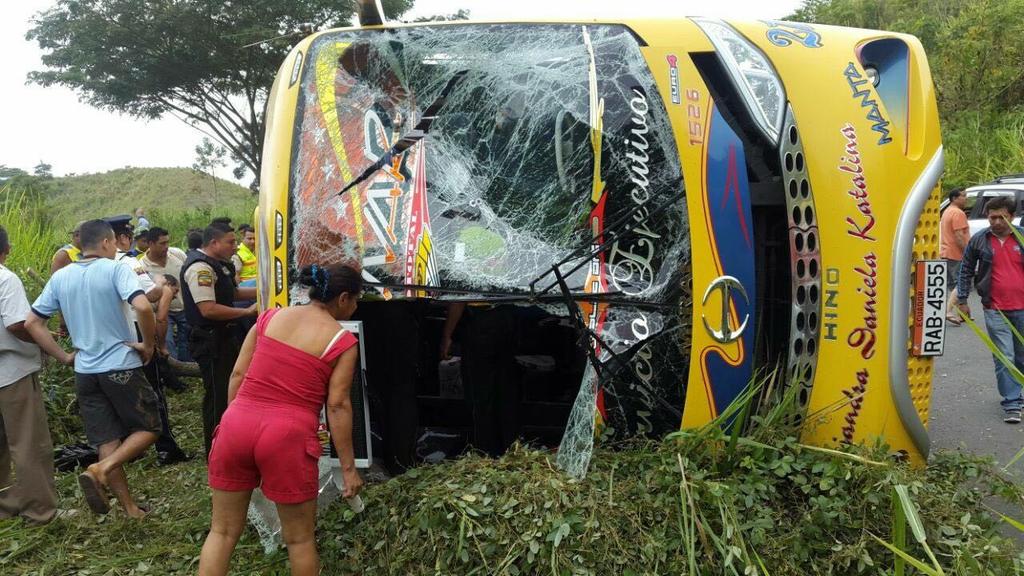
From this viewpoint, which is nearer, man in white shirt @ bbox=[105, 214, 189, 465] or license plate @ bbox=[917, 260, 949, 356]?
license plate @ bbox=[917, 260, 949, 356]

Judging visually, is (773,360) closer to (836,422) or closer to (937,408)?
(836,422)

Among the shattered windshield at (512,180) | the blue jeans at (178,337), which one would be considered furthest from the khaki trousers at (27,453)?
the blue jeans at (178,337)

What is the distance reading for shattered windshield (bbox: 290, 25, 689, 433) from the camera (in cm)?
316

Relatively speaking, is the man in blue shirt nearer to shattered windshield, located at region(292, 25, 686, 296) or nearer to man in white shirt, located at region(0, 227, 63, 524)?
man in white shirt, located at region(0, 227, 63, 524)

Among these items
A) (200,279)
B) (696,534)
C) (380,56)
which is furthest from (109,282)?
(696,534)

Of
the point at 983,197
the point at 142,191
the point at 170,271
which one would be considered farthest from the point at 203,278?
the point at 142,191

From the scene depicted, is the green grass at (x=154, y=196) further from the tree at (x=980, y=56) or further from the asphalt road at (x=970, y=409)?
the tree at (x=980, y=56)

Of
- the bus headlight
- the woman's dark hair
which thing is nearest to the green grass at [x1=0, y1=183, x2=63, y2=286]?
the woman's dark hair

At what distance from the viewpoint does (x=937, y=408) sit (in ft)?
18.9

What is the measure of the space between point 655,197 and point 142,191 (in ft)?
148

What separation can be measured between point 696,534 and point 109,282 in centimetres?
344

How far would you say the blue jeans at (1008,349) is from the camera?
5.45 m

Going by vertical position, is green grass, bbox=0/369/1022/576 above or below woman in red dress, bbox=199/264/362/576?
below

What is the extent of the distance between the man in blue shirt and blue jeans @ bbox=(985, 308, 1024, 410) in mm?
5712
